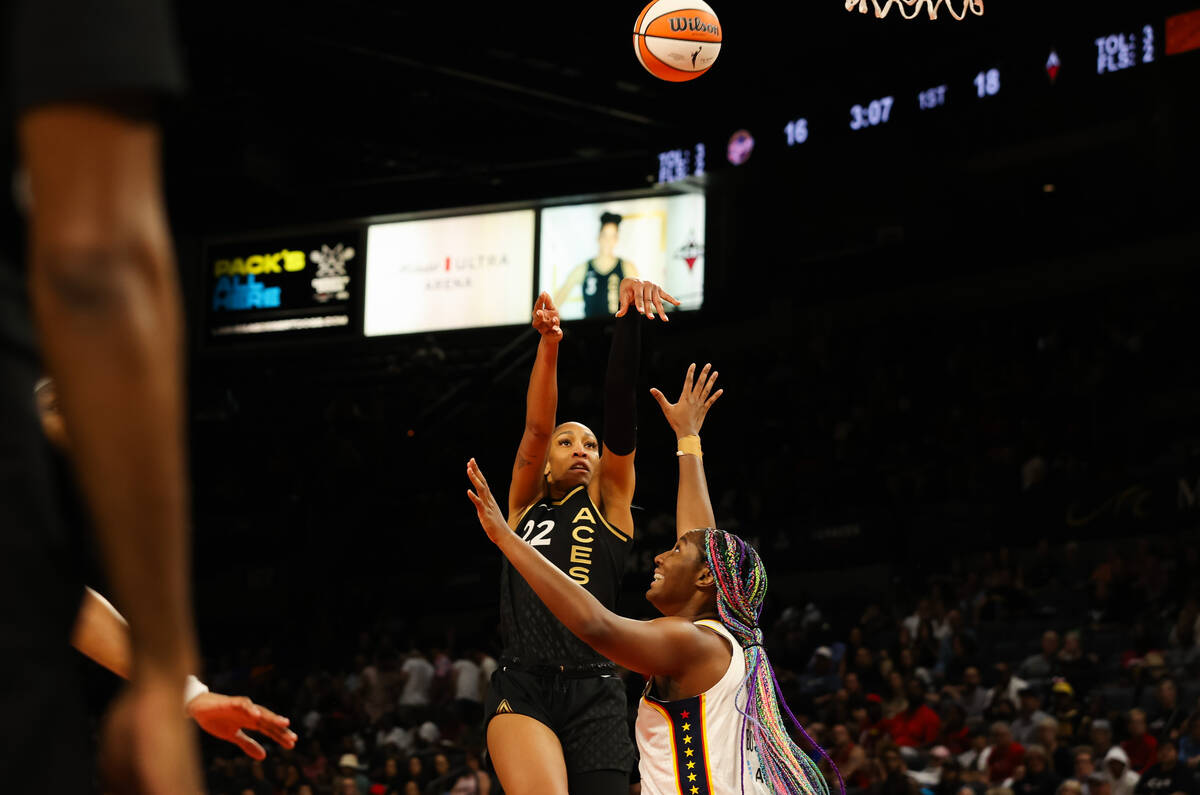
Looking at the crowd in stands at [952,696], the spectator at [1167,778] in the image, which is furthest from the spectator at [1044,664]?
the spectator at [1167,778]

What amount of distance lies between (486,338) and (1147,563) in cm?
1214

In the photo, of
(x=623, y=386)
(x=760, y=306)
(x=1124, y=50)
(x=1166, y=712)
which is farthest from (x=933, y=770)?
(x=760, y=306)

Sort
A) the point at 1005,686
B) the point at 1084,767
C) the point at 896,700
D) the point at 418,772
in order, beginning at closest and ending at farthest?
the point at 1084,767, the point at 1005,686, the point at 896,700, the point at 418,772

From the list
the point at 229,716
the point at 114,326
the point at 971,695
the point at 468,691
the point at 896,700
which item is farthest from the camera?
the point at 468,691

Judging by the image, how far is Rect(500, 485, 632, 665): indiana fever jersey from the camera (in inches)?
210

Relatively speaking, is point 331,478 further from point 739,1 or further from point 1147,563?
point 1147,563

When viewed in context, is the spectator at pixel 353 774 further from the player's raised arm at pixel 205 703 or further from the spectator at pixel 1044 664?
the player's raised arm at pixel 205 703

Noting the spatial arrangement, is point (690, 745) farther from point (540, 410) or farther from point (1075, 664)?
point (1075, 664)

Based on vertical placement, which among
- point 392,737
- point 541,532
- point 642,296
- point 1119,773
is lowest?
point 392,737

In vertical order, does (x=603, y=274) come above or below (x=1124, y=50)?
below

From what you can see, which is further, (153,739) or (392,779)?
(392,779)

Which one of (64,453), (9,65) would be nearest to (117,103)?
(9,65)

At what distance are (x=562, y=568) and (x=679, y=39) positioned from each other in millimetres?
4422

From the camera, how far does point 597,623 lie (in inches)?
159
